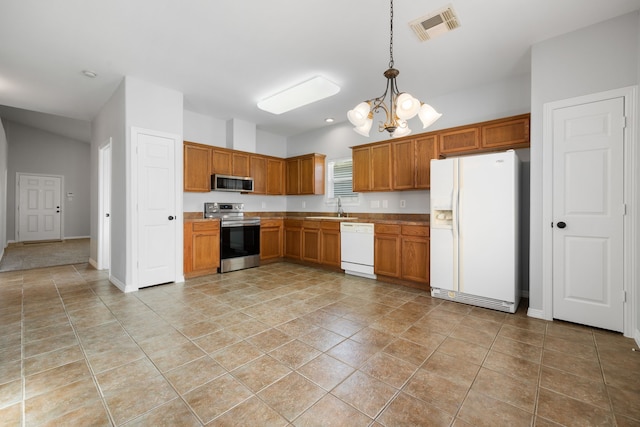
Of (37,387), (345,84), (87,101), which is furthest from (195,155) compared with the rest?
(37,387)

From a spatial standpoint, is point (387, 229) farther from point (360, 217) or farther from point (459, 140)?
point (459, 140)

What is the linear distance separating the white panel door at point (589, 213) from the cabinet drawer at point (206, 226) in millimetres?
4585

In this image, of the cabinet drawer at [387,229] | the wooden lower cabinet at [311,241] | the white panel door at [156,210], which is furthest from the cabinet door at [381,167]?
the white panel door at [156,210]

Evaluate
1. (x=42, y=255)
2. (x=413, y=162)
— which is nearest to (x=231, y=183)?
(x=413, y=162)

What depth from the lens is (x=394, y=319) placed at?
2.88 meters

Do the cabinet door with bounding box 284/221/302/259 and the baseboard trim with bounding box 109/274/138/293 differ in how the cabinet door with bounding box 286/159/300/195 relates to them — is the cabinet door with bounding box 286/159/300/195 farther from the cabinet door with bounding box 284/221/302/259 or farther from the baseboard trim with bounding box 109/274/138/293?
the baseboard trim with bounding box 109/274/138/293

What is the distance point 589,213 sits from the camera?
269 cm

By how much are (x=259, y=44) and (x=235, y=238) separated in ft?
10.4

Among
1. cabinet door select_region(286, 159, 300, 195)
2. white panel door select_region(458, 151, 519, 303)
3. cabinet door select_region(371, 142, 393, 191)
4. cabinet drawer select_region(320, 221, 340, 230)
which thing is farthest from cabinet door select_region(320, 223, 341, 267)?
white panel door select_region(458, 151, 519, 303)

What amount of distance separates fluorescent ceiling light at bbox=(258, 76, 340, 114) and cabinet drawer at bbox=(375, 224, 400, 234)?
2.08 meters

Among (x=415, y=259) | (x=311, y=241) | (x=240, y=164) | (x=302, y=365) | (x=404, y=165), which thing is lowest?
(x=302, y=365)

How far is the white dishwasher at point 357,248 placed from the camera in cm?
446

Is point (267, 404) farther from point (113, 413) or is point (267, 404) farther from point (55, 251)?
point (55, 251)

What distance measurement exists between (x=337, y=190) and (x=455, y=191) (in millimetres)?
2723
